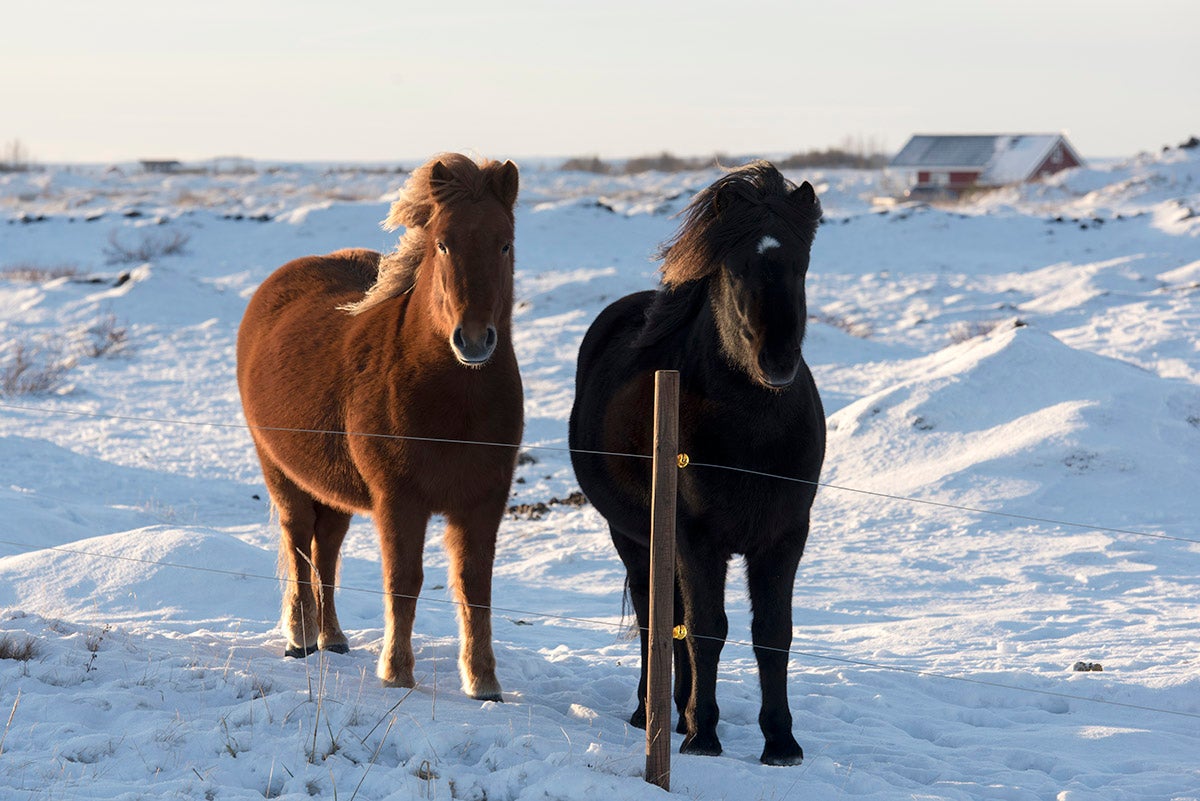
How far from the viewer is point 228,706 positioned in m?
4.37

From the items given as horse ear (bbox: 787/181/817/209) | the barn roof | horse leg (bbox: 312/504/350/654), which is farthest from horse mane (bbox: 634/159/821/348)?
the barn roof

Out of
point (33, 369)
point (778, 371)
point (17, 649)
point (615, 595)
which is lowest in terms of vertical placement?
point (615, 595)

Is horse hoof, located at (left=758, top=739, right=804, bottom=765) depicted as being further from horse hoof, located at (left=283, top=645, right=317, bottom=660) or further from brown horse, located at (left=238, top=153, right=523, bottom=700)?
horse hoof, located at (left=283, top=645, right=317, bottom=660)

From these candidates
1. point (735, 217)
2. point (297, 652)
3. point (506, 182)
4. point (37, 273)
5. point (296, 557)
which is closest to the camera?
point (735, 217)

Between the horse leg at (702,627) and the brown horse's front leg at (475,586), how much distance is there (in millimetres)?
875

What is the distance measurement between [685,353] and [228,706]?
89.0 inches

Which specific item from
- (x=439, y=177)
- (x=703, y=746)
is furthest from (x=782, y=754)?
(x=439, y=177)

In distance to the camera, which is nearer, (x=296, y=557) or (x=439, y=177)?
(x=439, y=177)

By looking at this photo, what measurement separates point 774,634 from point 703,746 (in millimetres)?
530

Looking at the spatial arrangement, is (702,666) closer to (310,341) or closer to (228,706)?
(228,706)

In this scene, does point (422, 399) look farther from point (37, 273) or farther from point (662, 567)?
point (37, 273)

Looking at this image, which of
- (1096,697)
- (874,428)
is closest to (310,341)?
(1096,697)

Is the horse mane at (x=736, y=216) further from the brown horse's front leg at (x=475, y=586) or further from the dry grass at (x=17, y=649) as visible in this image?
the dry grass at (x=17, y=649)

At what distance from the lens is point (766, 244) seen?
3984 millimetres
